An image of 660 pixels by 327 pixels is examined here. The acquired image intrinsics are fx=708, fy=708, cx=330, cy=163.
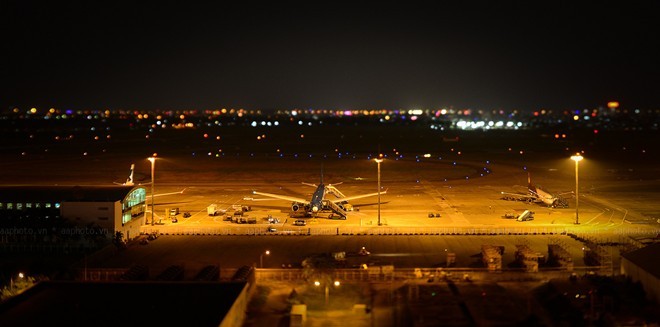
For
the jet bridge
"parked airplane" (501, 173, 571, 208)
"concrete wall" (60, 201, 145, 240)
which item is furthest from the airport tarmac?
"concrete wall" (60, 201, 145, 240)

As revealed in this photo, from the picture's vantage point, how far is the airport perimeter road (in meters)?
43.0

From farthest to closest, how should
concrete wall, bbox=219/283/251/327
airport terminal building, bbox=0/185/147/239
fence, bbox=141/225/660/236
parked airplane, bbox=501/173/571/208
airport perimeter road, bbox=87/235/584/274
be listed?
parked airplane, bbox=501/173/571/208 < fence, bbox=141/225/660/236 < airport terminal building, bbox=0/185/147/239 < airport perimeter road, bbox=87/235/584/274 < concrete wall, bbox=219/283/251/327

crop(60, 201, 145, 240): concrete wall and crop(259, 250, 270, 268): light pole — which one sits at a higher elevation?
crop(60, 201, 145, 240): concrete wall

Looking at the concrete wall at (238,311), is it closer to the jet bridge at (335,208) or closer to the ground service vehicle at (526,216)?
the jet bridge at (335,208)

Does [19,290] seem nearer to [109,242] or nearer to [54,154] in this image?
[109,242]

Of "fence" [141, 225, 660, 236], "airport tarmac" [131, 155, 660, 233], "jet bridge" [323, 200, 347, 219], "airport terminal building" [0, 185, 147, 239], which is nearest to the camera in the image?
"airport terminal building" [0, 185, 147, 239]

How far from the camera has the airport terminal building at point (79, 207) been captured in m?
49.8

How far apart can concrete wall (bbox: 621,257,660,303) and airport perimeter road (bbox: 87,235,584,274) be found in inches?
167

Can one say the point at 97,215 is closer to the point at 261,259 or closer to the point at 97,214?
the point at 97,214

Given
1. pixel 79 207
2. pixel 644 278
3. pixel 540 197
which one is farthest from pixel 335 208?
pixel 644 278

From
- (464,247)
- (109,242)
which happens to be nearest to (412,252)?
(464,247)

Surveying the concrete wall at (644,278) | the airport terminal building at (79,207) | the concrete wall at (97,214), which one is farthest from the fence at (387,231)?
the concrete wall at (644,278)

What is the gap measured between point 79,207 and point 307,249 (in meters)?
→ 16.8

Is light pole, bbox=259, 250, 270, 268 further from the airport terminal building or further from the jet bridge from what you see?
the jet bridge
